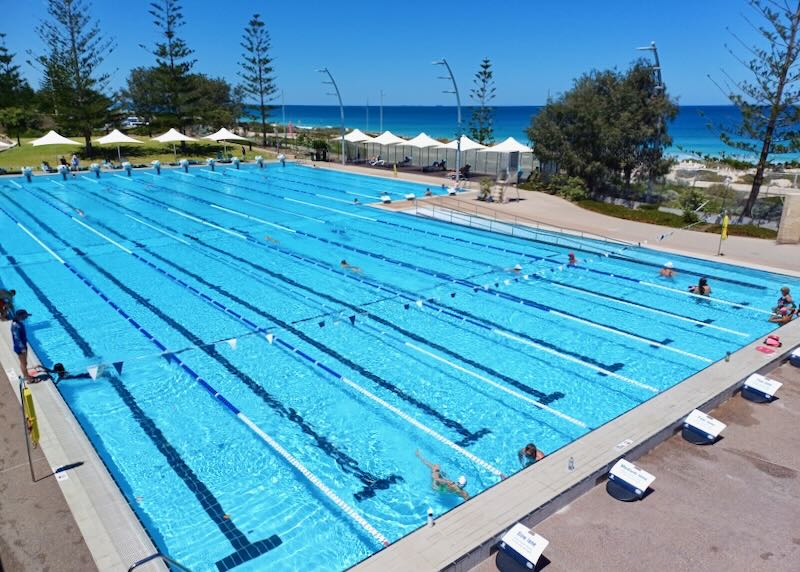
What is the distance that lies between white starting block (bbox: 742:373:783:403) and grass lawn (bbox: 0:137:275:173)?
3692 cm

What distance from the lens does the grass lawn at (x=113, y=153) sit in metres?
35.8

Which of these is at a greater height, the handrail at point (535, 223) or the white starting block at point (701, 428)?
the handrail at point (535, 223)

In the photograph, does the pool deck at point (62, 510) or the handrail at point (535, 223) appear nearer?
the pool deck at point (62, 510)

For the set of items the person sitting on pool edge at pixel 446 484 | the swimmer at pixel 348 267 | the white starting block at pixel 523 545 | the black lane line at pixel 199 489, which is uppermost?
the swimmer at pixel 348 267

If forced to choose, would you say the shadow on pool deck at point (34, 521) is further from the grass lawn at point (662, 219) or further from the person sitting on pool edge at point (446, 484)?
the grass lawn at point (662, 219)

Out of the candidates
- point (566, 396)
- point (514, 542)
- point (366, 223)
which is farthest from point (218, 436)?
point (366, 223)

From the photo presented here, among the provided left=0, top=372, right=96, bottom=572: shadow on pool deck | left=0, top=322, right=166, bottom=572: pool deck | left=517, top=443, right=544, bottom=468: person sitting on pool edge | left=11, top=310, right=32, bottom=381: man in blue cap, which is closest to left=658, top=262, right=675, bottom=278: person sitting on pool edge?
left=517, top=443, right=544, bottom=468: person sitting on pool edge

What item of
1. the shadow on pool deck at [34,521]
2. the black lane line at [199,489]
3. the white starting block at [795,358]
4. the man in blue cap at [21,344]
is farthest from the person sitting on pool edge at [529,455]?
the man in blue cap at [21,344]

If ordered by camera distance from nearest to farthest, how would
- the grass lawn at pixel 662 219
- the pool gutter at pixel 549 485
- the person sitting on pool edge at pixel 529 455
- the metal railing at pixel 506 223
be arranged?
the pool gutter at pixel 549 485 < the person sitting on pool edge at pixel 529 455 < the metal railing at pixel 506 223 < the grass lawn at pixel 662 219

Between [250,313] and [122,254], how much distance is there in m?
7.14

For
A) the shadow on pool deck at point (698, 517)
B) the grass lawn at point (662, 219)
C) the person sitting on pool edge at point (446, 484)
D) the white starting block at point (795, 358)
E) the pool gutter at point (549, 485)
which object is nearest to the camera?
the pool gutter at point (549, 485)

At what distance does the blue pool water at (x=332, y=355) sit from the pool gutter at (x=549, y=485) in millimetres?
737

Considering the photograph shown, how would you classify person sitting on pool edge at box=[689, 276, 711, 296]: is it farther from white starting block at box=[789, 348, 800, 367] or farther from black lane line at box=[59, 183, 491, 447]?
black lane line at box=[59, 183, 491, 447]

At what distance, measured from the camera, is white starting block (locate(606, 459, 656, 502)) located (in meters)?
6.50
